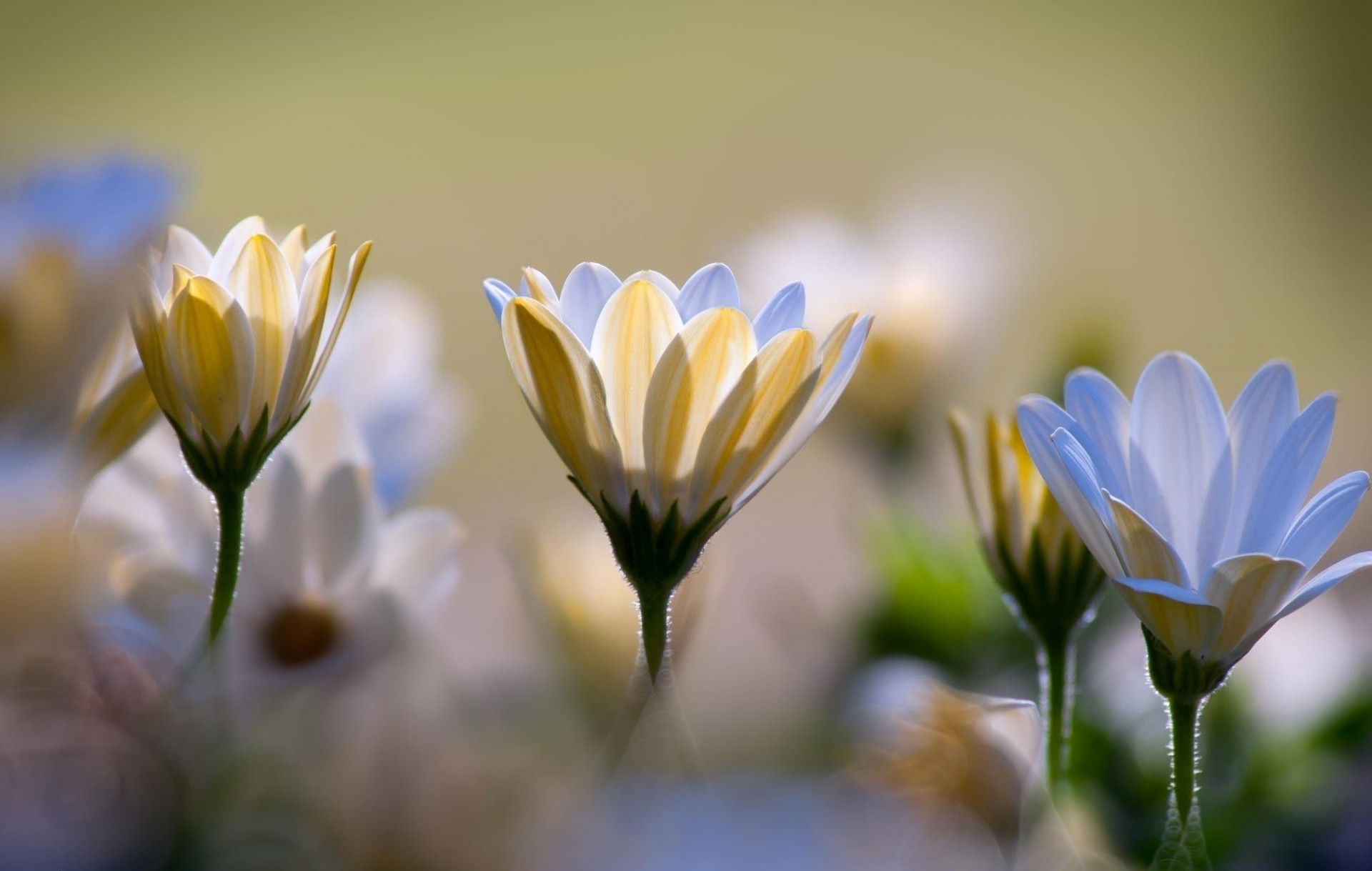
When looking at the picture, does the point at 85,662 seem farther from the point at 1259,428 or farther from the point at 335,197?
the point at 335,197

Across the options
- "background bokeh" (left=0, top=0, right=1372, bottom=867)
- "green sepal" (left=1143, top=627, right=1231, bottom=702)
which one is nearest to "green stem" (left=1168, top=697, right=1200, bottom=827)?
"green sepal" (left=1143, top=627, right=1231, bottom=702)

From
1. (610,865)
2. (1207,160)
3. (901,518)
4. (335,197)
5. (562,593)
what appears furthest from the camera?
(1207,160)

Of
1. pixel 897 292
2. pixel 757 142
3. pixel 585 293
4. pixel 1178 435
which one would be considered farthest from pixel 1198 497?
pixel 757 142

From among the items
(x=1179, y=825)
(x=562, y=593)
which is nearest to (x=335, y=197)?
(x=562, y=593)

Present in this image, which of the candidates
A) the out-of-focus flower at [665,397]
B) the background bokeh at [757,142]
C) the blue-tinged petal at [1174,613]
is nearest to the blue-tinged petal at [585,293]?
the out-of-focus flower at [665,397]

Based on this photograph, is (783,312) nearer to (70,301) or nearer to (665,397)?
(665,397)

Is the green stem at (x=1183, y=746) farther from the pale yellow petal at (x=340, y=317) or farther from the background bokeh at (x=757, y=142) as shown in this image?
the background bokeh at (x=757, y=142)
